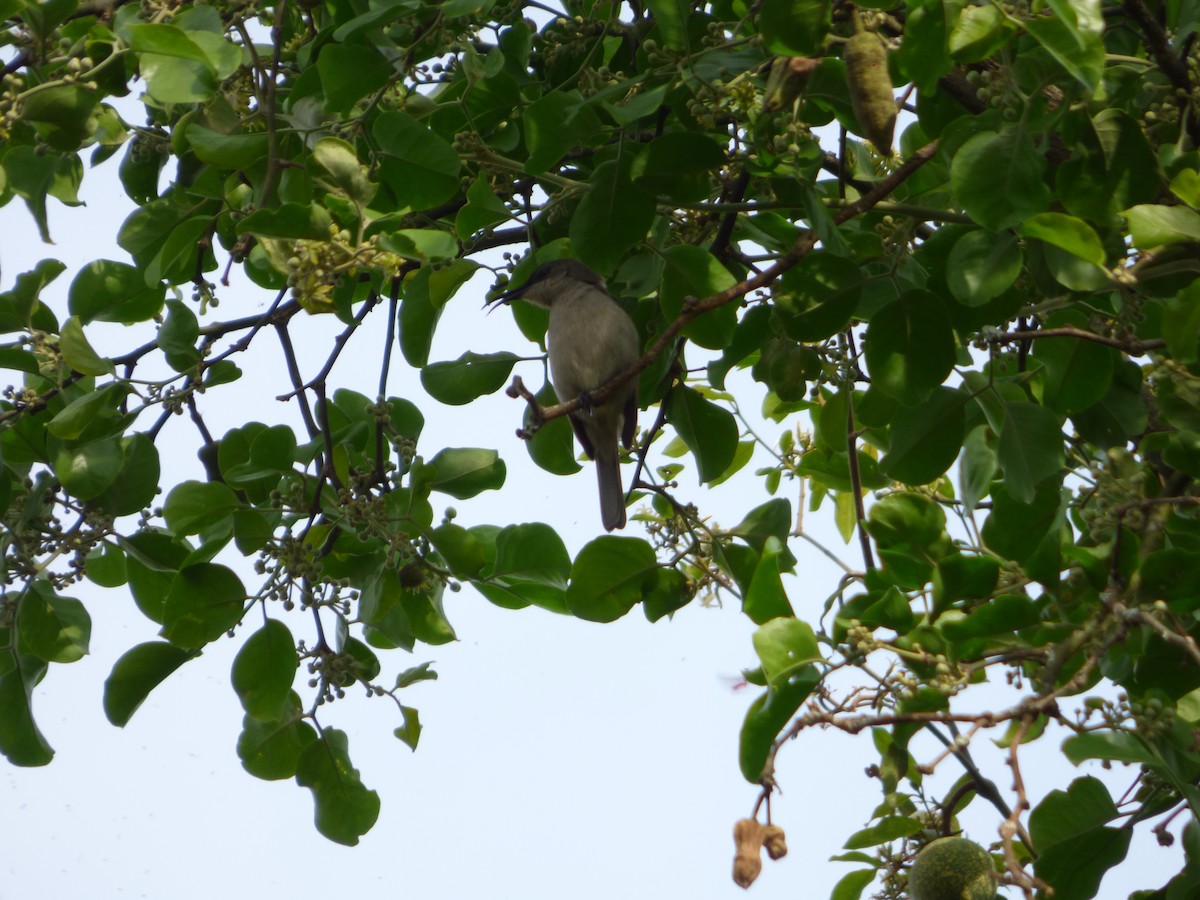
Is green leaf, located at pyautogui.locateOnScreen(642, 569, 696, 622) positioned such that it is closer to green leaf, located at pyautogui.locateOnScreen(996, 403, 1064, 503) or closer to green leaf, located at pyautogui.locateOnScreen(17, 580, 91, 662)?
green leaf, located at pyautogui.locateOnScreen(996, 403, 1064, 503)

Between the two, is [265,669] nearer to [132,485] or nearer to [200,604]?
[200,604]

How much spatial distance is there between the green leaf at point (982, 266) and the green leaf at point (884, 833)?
1.68 metres

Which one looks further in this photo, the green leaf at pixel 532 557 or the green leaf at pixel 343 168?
the green leaf at pixel 532 557

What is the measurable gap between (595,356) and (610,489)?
572 millimetres

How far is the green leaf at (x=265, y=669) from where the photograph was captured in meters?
3.47

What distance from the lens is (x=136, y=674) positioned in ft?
11.5

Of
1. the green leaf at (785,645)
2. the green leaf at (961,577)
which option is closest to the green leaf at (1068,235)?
the green leaf at (961,577)

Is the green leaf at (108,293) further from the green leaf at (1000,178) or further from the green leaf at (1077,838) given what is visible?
the green leaf at (1077,838)

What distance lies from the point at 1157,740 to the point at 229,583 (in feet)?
7.76

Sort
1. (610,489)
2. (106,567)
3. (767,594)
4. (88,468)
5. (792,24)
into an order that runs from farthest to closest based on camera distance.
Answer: (610,489) → (106,567) → (88,468) → (767,594) → (792,24)

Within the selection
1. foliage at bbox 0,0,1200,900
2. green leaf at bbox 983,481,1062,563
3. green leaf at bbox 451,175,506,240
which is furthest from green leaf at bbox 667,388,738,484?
green leaf at bbox 983,481,1062,563

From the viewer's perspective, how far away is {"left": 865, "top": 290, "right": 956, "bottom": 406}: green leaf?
311 cm

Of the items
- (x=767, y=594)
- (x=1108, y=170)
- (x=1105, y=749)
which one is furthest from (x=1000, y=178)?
(x=1105, y=749)

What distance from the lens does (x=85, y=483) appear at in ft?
11.0
